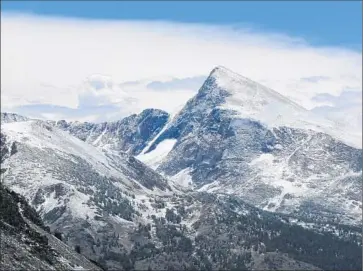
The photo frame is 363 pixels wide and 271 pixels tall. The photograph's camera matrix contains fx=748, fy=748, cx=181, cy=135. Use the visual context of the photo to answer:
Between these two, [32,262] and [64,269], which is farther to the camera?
[64,269]

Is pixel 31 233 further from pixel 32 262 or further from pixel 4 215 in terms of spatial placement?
pixel 32 262

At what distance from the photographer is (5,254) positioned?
550ft

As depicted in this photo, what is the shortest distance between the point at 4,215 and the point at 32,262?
27.5 m

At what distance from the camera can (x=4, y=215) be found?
7795 inches

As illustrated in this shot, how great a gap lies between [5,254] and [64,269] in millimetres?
29396

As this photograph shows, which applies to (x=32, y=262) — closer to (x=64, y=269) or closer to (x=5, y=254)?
(x=5, y=254)

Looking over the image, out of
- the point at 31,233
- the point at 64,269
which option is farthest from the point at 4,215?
the point at 64,269

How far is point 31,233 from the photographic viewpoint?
7869 inches

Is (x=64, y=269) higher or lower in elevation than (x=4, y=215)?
lower

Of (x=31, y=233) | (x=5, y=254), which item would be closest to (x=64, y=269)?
(x=31, y=233)

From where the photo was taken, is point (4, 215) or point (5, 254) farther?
point (4, 215)

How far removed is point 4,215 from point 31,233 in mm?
A: 8634

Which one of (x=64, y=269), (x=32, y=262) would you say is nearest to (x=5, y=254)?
(x=32, y=262)

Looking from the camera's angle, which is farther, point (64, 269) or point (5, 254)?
point (64, 269)
